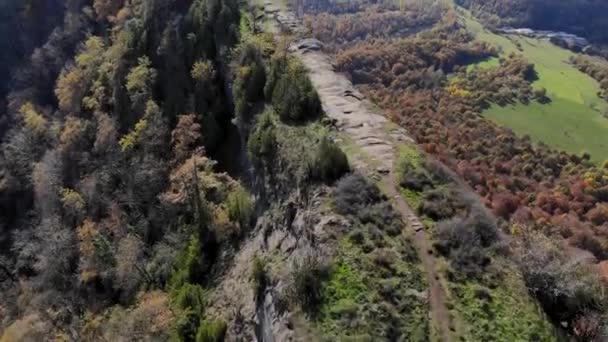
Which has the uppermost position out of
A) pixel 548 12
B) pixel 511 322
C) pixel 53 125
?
pixel 511 322

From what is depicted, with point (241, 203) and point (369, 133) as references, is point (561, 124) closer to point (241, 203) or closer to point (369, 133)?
point (369, 133)

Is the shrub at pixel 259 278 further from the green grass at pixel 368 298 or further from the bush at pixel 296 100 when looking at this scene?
the bush at pixel 296 100

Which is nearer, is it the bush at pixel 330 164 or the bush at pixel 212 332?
the bush at pixel 212 332

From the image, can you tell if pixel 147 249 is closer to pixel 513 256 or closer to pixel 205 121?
pixel 205 121

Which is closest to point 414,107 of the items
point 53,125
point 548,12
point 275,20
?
point 275,20

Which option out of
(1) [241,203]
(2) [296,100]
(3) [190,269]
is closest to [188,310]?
(3) [190,269]

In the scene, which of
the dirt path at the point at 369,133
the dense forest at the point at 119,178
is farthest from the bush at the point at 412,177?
the dense forest at the point at 119,178
